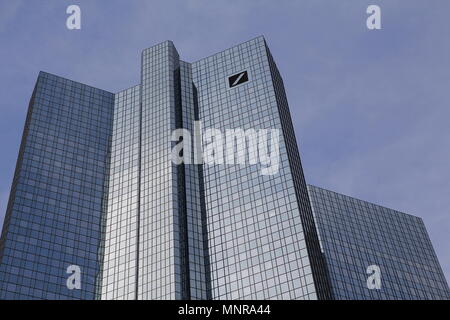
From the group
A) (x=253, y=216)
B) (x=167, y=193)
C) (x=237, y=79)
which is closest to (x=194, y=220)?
(x=167, y=193)

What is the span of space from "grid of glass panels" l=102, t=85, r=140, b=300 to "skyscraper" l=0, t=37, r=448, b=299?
350 mm

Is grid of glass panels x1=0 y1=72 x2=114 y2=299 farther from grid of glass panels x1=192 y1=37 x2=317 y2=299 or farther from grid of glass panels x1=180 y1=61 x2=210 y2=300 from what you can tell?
grid of glass panels x1=192 y1=37 x2=317 y2=299

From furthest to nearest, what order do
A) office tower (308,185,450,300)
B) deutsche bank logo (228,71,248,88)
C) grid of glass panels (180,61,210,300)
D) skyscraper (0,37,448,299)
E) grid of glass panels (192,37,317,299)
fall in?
deutsche bank logo (228,71,248,88) → office tower (308,185,450,300) → grid of glass panels (180,61,210,300) → skyscraper (0,37,448,299) → grid of glass panels (192,37,317,299)

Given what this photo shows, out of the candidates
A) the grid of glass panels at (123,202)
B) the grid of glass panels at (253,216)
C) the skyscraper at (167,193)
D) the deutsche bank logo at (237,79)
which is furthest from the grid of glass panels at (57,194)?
the deutsche bank logo at (237,79)

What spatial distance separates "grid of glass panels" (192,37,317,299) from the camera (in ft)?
383

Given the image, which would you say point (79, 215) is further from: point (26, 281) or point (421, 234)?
point (421, 234)

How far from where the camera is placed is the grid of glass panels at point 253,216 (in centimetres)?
11680

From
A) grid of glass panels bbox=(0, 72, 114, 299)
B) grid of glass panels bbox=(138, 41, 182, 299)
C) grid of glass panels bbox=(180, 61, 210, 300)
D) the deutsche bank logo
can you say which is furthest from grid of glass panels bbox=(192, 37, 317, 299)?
grid of glass panels bbox=(0, 72, 114, 299)

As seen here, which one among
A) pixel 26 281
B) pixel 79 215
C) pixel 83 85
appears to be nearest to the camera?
pixel 26 281

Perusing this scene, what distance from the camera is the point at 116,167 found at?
498 ft

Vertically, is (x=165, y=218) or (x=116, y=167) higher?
(x=116, y=167)

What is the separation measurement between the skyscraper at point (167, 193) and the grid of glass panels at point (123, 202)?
0.35m
